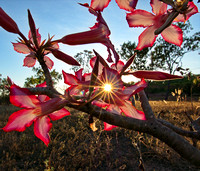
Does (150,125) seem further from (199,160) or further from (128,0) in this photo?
(128,0)

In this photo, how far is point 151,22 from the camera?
380 millimetres

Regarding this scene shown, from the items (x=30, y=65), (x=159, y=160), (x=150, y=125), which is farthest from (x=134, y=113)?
(x=159, y=160)

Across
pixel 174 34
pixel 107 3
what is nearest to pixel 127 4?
pixel 107 3

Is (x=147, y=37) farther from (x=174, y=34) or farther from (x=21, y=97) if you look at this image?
(x=21, y=97)

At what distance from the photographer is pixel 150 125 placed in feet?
1.09

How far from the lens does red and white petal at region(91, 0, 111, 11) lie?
33cm

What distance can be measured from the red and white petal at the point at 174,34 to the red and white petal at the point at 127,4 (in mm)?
131

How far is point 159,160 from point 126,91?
2553 millimetres

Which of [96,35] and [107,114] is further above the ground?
[96,35]

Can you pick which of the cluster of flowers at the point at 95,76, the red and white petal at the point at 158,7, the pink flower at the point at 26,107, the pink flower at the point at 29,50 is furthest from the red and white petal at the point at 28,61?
the red and white petal at the point at 158,7

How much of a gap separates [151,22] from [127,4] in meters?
0.08

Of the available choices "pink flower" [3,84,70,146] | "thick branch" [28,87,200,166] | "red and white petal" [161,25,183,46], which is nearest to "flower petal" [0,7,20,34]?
"pink flower" [3,84,70,146]

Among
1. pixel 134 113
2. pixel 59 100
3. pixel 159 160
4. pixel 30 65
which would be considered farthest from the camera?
pixel 159 160

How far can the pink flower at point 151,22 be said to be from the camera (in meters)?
0.36
